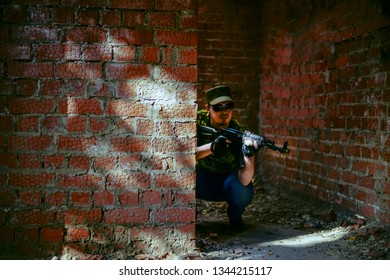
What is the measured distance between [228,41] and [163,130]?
310 centimetres

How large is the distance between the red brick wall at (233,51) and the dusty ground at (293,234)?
1.57m

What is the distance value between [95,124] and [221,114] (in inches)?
49.7

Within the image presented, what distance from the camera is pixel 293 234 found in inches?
145

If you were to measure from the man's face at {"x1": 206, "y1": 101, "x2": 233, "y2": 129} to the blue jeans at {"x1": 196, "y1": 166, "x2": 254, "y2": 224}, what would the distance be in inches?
17.7

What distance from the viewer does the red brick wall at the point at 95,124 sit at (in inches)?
106

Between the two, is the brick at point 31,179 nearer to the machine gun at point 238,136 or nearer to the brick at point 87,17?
the brick at point 87,17

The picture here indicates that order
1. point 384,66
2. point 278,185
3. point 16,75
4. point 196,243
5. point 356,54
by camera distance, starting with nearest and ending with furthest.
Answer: point 16,75
point 196,243
point 384,66
point 356,54
point 278,185

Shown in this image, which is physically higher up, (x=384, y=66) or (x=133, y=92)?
(x=384, y=66)

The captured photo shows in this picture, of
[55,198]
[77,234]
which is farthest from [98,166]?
[77,234]

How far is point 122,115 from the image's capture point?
2.77m

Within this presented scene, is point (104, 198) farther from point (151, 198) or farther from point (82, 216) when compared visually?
point (151, 198)

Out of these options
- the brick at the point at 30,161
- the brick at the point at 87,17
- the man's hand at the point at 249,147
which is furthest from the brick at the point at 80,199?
the man's hand at the point at 249,147

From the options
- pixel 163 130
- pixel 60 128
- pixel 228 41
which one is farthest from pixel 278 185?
pixel 60 128

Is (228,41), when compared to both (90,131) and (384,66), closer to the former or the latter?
(384,66)
